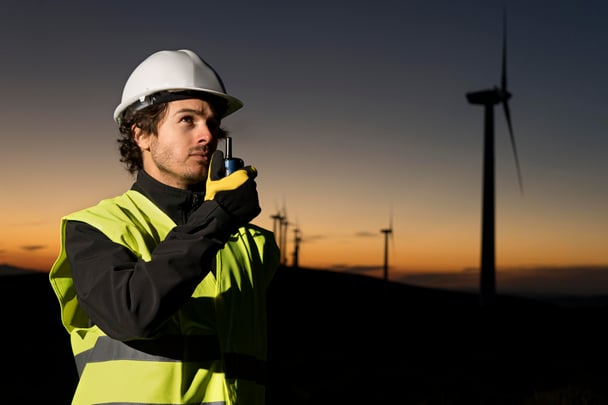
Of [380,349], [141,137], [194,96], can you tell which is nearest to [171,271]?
[141,137]

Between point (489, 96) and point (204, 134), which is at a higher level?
point (489, 96)

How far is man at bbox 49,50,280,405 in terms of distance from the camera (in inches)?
109

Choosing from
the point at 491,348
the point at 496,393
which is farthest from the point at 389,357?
the point at 496,393

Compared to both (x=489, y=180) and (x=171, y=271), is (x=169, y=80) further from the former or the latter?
(x=489, y=180)

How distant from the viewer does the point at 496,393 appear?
18734mm

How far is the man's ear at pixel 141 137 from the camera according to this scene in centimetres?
367

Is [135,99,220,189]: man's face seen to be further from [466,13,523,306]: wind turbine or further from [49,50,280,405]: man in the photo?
[466,13,523,306]: wind turbine

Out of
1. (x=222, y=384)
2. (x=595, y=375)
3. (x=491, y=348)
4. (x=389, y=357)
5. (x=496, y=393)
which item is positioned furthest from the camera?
(x=491, y=348)

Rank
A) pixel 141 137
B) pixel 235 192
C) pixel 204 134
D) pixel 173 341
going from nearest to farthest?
pixel 235 192, pixel 173 341, pixel 204 134, pixel 141 137

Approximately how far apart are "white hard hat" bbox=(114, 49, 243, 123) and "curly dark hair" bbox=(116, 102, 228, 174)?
5 centimetres

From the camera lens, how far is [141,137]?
12.1 ft

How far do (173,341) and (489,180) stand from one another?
34.7 meters

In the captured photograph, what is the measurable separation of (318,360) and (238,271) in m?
22.5

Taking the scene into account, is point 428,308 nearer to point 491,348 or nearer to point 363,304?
point 363,304
